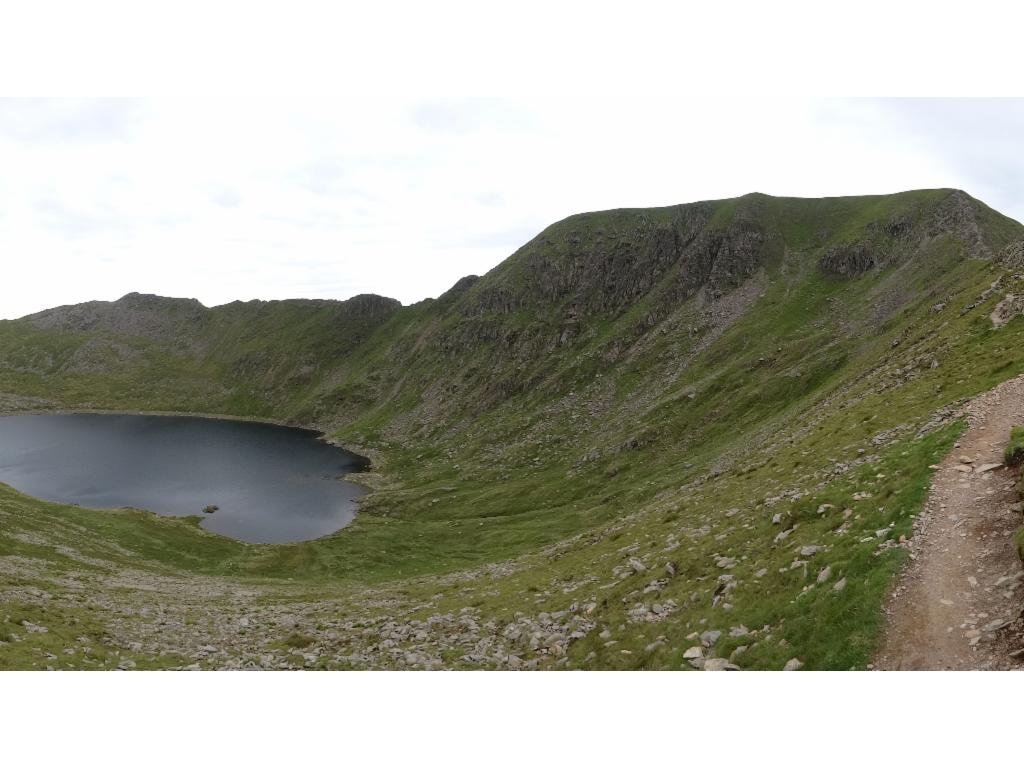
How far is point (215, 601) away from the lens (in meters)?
46.1

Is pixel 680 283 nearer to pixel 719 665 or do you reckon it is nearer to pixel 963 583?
pixel 963 583

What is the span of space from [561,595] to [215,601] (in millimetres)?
32480

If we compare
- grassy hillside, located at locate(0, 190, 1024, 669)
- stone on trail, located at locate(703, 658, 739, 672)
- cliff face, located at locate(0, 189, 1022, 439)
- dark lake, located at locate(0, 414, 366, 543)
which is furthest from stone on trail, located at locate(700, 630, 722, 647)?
cliff face, located at locate(0, 189, 1022, 439)

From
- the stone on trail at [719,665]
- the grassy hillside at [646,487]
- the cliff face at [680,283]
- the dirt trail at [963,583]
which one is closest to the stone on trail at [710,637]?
the grassy hillside at [646,487]

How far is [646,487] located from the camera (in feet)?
255

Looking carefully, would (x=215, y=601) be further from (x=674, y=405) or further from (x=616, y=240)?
(x=616, y=240)

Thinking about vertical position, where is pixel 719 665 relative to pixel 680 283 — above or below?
below

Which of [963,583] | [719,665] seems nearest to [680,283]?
[963,583]

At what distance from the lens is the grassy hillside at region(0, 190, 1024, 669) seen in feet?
75.0

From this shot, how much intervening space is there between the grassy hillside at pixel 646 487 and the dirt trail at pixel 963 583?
0.75 meters

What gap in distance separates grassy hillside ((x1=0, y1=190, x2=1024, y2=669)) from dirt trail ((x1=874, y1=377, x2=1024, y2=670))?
0.75 meters

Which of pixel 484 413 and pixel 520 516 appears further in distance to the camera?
pixel 484 413

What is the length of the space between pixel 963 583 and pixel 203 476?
158 metres

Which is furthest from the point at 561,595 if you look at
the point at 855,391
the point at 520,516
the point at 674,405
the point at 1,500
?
the point at 674,405
